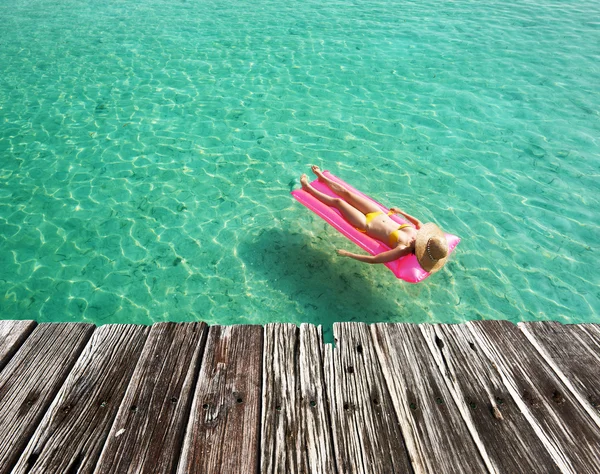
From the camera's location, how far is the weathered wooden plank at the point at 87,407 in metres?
1.76

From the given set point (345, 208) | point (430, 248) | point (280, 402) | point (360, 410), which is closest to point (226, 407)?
point (280, 402)

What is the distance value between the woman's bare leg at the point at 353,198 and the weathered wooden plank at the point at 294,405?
260cm

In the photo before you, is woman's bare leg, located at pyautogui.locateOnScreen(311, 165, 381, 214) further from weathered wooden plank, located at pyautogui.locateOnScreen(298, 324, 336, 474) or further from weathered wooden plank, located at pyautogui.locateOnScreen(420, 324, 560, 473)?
weathered wooden plank, located at pyautogui.locateOnScreen(298, 324, 336, 474)

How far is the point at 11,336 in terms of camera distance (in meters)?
2.32

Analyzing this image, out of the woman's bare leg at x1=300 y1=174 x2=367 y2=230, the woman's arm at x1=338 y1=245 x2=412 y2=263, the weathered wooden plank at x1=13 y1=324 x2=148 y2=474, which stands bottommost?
the woman's bare leg at x1=300 y1=174 x2=367 y2=230

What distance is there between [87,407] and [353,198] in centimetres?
353

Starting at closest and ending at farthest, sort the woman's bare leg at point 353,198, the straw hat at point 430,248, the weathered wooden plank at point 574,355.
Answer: the weathered wooden plank at point 574,355
the straw hat at point 430,248
the woman's bare leg at point 353,198

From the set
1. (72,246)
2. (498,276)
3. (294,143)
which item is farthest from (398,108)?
(72,246)

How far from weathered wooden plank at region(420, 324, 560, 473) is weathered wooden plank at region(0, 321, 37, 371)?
223 cm

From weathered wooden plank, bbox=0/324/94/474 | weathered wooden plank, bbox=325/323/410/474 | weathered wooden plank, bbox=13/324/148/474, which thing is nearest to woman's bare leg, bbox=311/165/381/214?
weathered wooden plank, bbox=325/323/410/474

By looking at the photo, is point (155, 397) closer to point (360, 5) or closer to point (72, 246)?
point (72, 246)

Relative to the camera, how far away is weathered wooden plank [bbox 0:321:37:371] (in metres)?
2.22

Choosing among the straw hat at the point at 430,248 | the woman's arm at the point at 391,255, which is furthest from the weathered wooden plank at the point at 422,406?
the woman's arm at the point at 391,255

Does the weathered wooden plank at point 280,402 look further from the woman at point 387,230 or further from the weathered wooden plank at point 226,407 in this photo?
the woman at point 387,230
